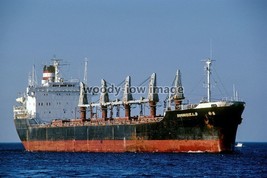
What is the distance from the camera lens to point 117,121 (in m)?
52.6

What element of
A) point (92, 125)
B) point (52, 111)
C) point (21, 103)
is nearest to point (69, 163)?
point (92, 125)

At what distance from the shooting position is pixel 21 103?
70.6 metres

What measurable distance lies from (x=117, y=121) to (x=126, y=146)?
2636 mm

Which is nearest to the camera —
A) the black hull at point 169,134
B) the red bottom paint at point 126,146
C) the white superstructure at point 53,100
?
the black hull at point 169,134

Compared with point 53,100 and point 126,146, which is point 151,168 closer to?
point 126,146

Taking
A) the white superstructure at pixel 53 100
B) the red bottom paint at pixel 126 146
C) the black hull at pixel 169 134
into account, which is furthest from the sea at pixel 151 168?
the white superstructure at pixel 53 100

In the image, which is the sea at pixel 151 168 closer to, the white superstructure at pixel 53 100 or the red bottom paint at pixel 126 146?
the red bottom paint at pixel 126 146

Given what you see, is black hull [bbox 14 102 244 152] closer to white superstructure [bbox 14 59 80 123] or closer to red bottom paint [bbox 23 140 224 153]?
red bottom paint [bbox 23 140 224 153]

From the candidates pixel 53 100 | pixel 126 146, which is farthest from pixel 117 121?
pixel 53 100

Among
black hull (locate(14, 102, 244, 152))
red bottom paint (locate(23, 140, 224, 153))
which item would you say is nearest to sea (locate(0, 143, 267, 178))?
red bottom paint (locate(23, 140, 224, 153))

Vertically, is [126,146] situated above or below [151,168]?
above

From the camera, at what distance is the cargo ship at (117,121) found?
4412 centimetres

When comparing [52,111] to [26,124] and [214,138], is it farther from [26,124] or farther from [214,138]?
[214,138]

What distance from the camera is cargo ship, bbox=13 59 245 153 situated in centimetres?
4412
